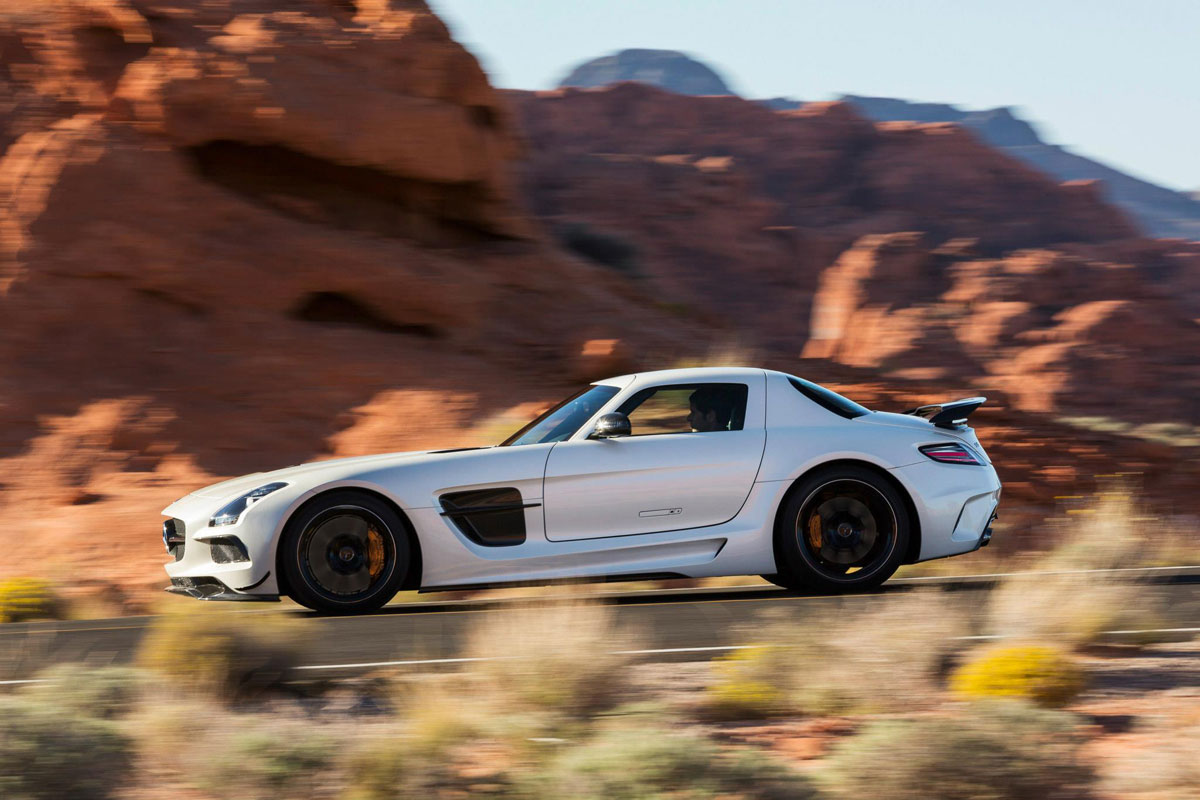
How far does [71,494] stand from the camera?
16.8 meters

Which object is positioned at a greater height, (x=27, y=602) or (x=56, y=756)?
(x=56, y=756)

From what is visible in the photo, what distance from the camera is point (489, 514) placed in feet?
26.1

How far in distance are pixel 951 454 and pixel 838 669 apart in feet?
12.0

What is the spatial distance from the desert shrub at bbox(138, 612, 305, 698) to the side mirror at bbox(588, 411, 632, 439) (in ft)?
8.53

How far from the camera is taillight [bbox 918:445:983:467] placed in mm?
8633

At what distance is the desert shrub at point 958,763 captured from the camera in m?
4.14

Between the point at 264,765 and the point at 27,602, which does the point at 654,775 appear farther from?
the point at 27,602

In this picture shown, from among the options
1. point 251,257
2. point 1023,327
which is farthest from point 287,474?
point 1023,327

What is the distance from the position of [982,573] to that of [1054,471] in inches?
278

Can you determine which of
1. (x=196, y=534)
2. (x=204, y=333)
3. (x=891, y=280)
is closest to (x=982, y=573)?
(x=196, y=534)

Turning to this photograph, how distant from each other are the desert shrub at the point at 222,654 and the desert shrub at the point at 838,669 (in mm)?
1877

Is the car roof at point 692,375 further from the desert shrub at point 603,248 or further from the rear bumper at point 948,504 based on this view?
the desert shrub at point 603,248

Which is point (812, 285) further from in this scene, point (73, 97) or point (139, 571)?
point (139, 571)

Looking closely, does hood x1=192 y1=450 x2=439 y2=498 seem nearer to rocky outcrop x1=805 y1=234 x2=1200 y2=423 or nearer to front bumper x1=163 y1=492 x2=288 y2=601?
front bumper x1=163 y1=492 x2=288 y2=601
